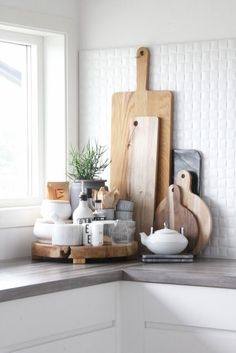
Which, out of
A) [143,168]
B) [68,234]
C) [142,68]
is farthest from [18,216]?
[142,68]

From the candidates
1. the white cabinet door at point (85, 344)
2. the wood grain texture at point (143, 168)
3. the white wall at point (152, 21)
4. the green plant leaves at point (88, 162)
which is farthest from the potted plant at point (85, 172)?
the white cabinet door at point (85, 344)

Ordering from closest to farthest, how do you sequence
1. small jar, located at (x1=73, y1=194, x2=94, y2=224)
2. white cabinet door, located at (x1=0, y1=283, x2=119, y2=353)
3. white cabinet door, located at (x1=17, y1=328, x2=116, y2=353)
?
1. white cabinet door, located at (x1=0, y1=283, x2=119, y2=353)
2. white cabinet door, located at (x1=17, y1=328, x2=116, y2=353)
3. small jar, located at (x1=73, y1=194, x2=94, y2=224)

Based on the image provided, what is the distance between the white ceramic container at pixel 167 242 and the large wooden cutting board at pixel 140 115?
0.74ft

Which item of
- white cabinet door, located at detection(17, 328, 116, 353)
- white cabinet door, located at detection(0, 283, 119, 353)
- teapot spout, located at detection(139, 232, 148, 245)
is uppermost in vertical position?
teapot spout, located at detection(139, 232, 148, 245)

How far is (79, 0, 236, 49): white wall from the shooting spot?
10.9ft

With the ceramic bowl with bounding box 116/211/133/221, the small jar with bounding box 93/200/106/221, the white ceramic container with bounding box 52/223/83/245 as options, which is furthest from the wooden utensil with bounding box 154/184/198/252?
the white ceramic container with bounding box 52/223/83/245

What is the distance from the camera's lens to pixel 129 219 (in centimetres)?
338

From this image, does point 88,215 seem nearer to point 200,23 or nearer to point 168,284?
point 168,284

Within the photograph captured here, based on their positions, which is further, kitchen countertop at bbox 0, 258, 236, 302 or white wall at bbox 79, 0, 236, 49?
white wall at bbox 79, 0, 236, 49

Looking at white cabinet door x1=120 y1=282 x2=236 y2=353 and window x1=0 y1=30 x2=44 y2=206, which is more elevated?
window x1=0 y1=30 x2=44 y2=206

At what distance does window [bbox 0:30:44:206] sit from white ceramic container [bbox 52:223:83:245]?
33 centimetres

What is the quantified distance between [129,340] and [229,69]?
3.65ft

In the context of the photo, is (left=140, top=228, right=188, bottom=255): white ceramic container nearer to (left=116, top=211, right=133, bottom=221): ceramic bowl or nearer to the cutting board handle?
(left=116, top=211, right=133, bottom=221): ceramic bowl

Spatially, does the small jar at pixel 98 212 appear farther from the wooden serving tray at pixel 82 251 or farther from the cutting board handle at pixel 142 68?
the cutting board handle at pixel 142 68
